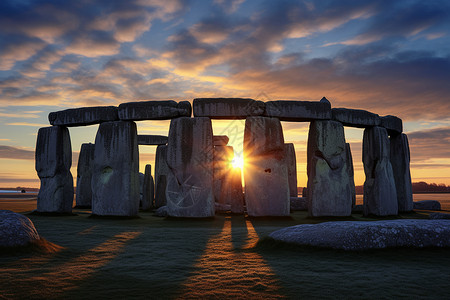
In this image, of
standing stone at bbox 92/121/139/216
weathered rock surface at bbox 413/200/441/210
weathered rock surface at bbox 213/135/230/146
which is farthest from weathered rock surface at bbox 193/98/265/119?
weathered rock surface at bbox 413/200/441/210

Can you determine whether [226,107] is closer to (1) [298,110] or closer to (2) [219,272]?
(1) [298,110]

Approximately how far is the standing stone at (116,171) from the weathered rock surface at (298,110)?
171 inches

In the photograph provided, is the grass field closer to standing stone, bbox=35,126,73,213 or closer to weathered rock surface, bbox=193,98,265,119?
weathered rock surface, bbox=193,98,265,119

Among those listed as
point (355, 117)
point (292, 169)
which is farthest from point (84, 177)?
point (355, 117)

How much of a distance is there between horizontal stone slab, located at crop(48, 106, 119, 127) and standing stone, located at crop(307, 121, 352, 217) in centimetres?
634

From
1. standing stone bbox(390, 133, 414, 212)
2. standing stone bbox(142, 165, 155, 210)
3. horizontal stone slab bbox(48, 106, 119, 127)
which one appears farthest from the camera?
standing stone bbox(142, 165, 155, 210)

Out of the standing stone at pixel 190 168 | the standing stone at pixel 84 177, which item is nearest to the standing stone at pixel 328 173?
the standing stone at pixel 190 168

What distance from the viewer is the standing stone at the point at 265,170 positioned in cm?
1027

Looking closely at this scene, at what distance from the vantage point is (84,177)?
1688cm

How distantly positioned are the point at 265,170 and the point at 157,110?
368cm

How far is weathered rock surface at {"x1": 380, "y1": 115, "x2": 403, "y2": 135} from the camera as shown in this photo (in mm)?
12250

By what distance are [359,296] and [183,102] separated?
8.48 meters

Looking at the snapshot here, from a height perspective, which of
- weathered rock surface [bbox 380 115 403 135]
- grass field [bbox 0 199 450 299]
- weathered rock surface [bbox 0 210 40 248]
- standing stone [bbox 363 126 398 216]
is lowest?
grass field [bbox 0 199 450 299]

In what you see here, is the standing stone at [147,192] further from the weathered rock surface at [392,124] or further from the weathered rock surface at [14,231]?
the weathered rock surface at [14,231]
